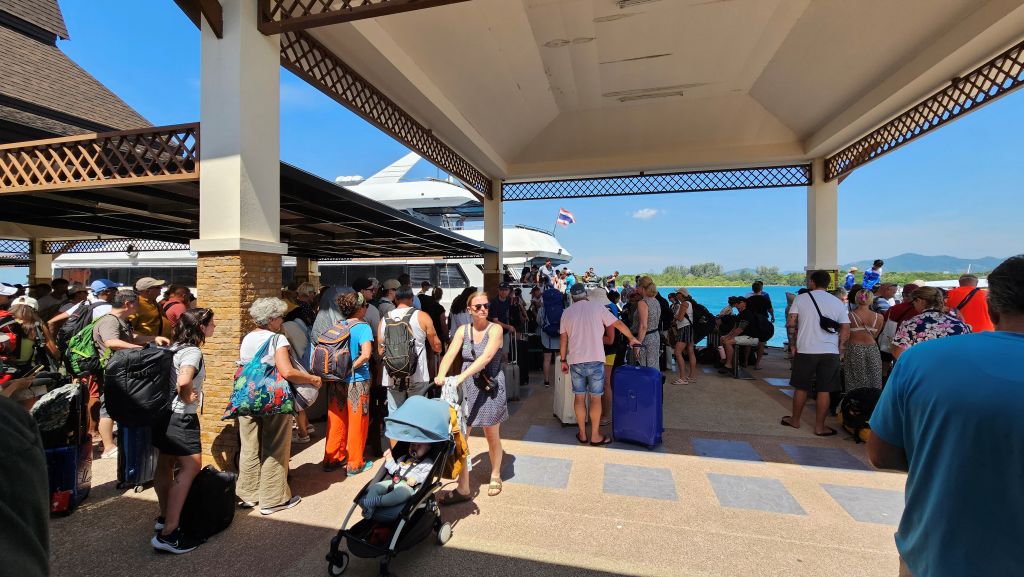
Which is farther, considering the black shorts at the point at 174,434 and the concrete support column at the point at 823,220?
the concrete support column at the point at 823,220

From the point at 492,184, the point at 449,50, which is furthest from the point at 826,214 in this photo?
the point at 449,50

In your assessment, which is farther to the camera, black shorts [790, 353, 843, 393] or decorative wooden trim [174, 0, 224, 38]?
black shorts [790, 353, 843, 393]

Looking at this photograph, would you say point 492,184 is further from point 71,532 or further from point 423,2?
point 71,532

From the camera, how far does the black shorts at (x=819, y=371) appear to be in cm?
489

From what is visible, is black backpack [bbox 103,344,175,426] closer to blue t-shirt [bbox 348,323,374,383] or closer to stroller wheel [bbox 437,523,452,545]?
blue t-shirt [bbox 348,323,374,383]

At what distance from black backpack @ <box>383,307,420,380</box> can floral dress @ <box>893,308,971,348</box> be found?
4115 mm

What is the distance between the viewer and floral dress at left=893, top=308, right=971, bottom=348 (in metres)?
3.41

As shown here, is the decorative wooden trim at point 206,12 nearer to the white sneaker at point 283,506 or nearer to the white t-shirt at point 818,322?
the white sneaker at point 283,506

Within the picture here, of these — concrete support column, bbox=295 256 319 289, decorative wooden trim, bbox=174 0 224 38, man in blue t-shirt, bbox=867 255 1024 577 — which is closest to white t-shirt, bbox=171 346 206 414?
decorative wooden trim, bbox=174 0 224 38

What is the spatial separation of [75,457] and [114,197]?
13.2 feet

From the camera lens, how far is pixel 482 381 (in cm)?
353

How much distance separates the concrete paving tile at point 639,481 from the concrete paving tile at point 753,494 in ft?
1.27

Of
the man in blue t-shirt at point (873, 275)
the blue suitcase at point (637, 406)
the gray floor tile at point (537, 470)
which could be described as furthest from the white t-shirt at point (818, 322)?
the man in blue t-shirt at point (873, 275)

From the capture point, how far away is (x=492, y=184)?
1217cm
